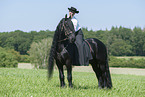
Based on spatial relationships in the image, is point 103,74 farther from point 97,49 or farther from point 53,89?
point 53,89

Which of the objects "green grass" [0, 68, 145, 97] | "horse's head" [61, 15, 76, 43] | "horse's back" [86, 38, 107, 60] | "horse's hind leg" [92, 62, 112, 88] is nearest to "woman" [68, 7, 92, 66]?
"horse's head" [61, 15, 76, 43]

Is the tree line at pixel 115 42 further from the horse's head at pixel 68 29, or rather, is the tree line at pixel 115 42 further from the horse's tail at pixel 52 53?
the horse's head at pixel 68 29

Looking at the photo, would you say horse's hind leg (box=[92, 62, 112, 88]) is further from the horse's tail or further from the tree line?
the tree line

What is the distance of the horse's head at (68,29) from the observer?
292 inches

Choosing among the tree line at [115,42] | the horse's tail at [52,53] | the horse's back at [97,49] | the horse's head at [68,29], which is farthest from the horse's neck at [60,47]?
the tree line at [115,42]

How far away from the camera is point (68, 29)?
753 cm

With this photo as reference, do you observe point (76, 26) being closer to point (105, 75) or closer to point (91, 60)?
point (91, 60)

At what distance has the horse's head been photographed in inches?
292

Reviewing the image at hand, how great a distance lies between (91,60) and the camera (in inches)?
345

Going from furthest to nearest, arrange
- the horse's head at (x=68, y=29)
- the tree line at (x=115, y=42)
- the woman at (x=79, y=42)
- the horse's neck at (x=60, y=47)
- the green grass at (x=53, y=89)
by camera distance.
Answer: the tree line at (x=115, y=42), the woman at (x=79, y=42), the horse's neck at (x=60, y=47), the horse's head at (x=68, y=29), the green grass at (x=53, y=89)

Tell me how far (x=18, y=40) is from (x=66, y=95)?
233 ft

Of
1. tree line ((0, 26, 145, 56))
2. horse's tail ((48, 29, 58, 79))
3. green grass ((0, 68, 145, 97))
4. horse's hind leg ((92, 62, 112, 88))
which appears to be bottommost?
green grass ((0, 68, 145, 97))

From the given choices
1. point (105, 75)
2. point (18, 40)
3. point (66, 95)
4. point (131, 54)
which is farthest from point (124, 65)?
point (18, 40)

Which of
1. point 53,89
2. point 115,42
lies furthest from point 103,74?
point 115,42
